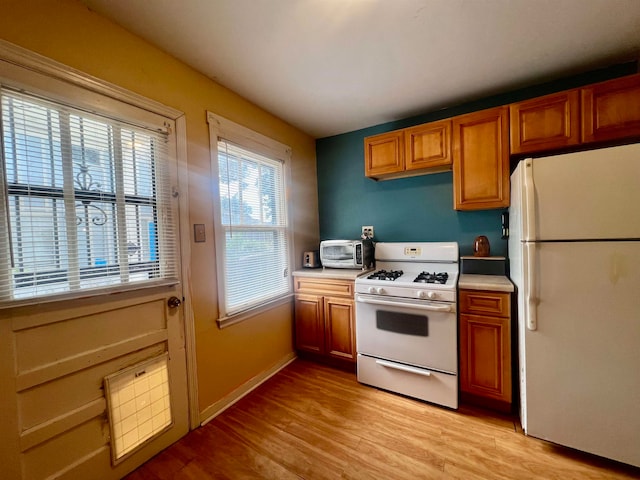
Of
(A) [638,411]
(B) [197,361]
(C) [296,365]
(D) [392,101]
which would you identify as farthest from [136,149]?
(A) [638,411]

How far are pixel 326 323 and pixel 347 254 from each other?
2.41 ft

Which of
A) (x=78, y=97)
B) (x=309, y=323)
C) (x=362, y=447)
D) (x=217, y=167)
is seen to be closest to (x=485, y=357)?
(x=362, y=447)

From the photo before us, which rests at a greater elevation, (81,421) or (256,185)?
(256,185)

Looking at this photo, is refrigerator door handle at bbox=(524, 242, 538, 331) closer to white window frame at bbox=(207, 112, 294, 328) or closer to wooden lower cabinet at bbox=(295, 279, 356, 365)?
wooden lower cabinet at bbox=(295, 279, 356, 365)

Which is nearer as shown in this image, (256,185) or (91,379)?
(91,379)

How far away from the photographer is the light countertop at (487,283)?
5.84 feet

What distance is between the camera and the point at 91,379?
1.30 metres

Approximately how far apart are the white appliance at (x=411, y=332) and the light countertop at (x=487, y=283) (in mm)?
90

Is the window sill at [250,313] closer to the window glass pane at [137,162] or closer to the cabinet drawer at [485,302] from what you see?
the window glass pane at [137,162]

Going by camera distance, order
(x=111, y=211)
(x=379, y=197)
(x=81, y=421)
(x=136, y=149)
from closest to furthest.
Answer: (x=81, y=421), (x=111, y=211), (x=136, y=149), (x=379, y=197)

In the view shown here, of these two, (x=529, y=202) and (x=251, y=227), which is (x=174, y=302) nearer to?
(x=251, y=227)

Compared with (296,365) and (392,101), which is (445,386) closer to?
(296,365)

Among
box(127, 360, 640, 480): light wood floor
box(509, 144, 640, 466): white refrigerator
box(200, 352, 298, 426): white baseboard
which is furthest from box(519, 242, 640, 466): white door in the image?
box(200, 352, 298, 426): white baseboard

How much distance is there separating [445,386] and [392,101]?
2436mm
